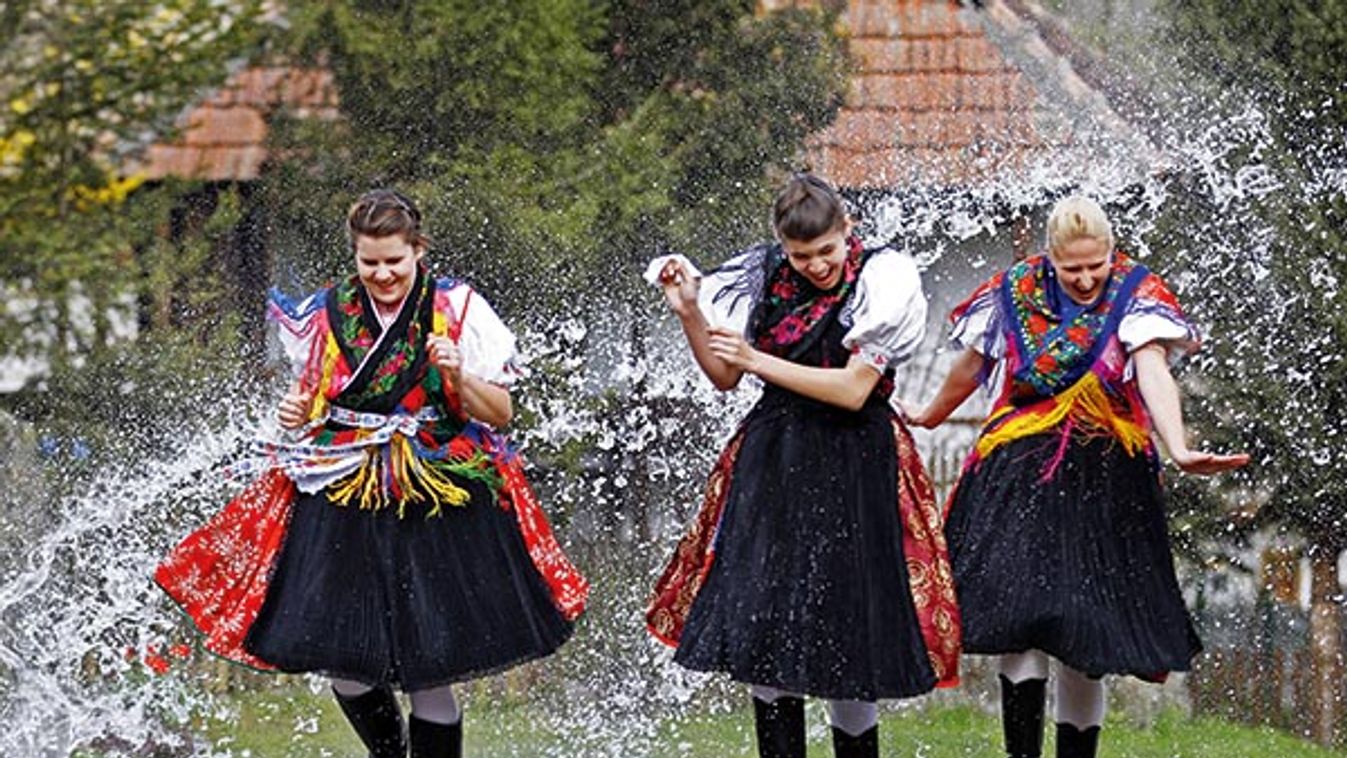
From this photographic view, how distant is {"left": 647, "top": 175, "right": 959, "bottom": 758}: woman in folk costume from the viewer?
525 centimetres

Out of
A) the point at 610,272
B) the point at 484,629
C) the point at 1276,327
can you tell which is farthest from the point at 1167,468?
the point at 484,629

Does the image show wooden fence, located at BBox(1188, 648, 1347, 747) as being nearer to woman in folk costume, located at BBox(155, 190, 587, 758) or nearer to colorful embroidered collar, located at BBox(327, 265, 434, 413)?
woman in folk costume, located at BBox(155, 190, 587, 758)

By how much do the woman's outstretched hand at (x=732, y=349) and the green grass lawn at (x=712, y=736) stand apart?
2718 mm

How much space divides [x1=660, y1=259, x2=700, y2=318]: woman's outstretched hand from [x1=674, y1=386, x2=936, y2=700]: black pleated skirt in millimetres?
310

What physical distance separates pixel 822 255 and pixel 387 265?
3.04 ft

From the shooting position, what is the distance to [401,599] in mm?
5422

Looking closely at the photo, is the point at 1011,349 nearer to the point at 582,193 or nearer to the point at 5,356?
the point at 582,193

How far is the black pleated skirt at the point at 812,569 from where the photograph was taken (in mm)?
5246

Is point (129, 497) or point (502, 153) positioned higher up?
point (502, 153)

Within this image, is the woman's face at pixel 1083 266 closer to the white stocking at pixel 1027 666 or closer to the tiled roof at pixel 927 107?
the white stocking at pixel 1027 666

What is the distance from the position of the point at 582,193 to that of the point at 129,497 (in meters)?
2.60

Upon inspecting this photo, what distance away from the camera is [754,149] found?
10.6m

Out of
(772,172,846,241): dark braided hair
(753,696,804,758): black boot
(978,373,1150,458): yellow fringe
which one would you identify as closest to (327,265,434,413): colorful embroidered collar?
(772,172,846,241): dark braided hair

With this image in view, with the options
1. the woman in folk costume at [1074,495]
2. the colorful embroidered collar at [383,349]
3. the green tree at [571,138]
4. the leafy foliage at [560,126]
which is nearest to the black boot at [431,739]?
the colorful embroidered collar at [383,349]
